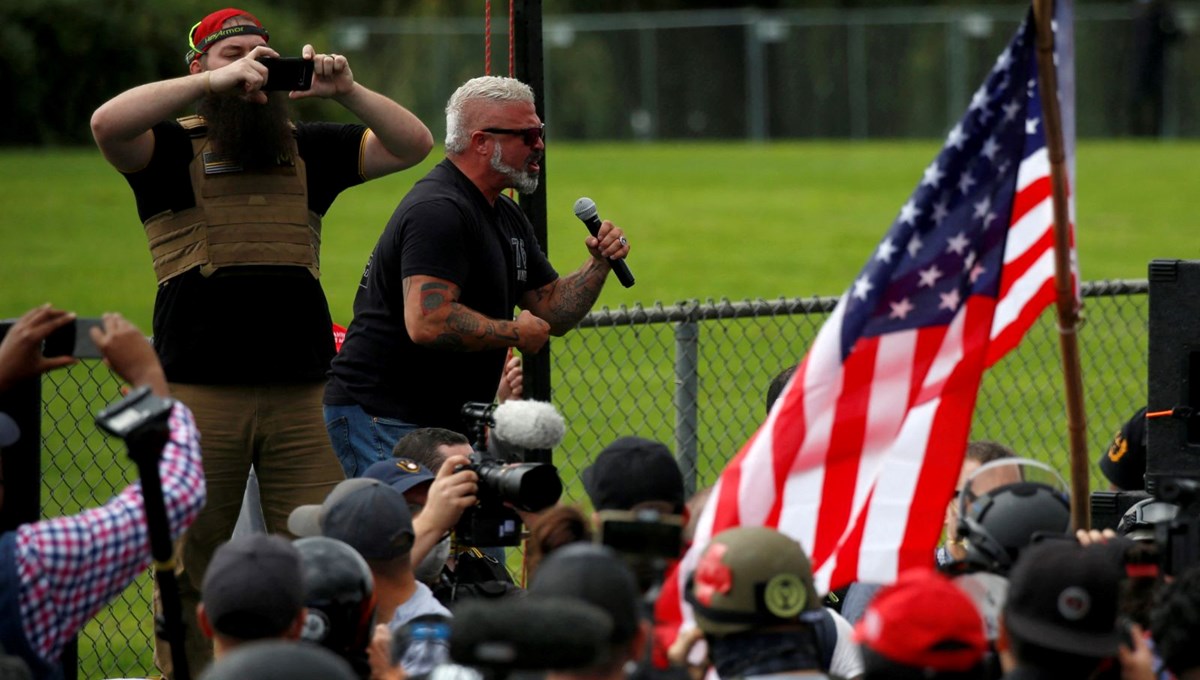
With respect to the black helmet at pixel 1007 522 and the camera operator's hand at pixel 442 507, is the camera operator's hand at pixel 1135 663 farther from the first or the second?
the camera operator's hand at pixel 442 507

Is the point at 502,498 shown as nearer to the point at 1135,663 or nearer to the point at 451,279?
the point at 451,279

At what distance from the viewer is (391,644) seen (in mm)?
4117

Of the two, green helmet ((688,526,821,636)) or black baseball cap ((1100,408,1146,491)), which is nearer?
green helmet ((688,526,821,636))

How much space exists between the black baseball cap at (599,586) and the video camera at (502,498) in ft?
4.22

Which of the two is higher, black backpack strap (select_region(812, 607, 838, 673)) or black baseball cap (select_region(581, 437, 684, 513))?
black baseball cap (select_region(581, 437, 684, 513))

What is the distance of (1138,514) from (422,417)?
2.42m

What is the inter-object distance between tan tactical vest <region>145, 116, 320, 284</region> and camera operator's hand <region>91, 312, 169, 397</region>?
1.68m


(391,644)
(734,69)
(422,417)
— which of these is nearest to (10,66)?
(734,69)

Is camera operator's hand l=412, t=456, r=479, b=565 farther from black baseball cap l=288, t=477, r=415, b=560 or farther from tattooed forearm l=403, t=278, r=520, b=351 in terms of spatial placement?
tattooed forearm l=403, t=278, r=520, b=351

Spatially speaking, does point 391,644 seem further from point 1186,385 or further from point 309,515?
point 1186,385

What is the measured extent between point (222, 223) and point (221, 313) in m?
0.29

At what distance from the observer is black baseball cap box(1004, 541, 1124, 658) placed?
12.2ft

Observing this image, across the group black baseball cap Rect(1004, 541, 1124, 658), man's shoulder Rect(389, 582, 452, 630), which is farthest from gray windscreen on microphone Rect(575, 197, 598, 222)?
black baseball cap Rect(1004, 541, 1124, 658)

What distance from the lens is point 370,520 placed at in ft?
14.9
